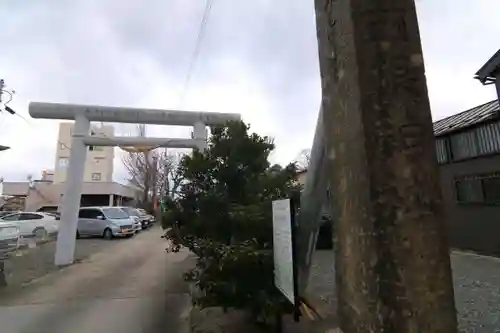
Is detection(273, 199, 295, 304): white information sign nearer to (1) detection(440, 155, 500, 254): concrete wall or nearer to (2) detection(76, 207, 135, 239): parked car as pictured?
(1) detection(440, 155, 500, 254): concrete wall

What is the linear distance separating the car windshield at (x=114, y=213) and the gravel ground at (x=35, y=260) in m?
2.40

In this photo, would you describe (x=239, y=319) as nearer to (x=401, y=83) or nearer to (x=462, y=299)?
(x=462, y=299)

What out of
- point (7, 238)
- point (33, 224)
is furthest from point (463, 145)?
point (33, 224)

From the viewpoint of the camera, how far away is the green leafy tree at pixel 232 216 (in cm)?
407

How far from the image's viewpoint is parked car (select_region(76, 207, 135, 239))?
60.6ft

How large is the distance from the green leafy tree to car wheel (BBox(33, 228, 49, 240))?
1505 centimetres

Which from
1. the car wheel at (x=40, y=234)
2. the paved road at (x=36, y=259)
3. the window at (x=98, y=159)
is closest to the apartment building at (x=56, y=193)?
the window at (x=98, y=159)

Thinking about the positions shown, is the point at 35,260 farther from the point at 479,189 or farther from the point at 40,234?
the point at 479,189

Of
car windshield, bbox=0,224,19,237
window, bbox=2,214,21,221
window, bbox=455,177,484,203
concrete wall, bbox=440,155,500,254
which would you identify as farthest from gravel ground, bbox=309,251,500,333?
window, bbox=2,214,21,221

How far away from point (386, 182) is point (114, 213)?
19.6 m

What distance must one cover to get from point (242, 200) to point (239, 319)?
4.93ft

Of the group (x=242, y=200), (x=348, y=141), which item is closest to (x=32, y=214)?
(x=242, y=200)

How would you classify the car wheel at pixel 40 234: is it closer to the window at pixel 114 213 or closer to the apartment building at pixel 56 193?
the window at pixel 114 213

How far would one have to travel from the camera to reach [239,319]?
15.8 feet
